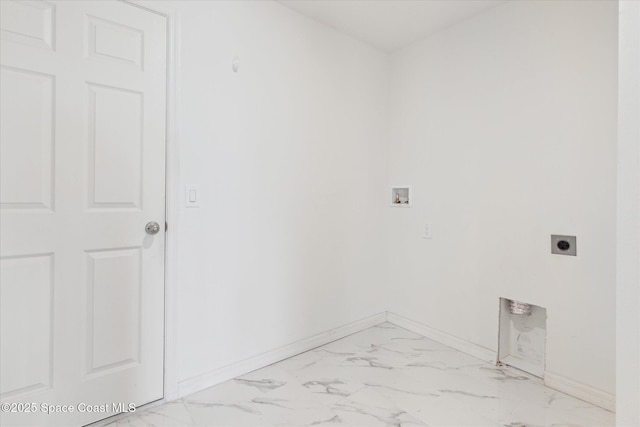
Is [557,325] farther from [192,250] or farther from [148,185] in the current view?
[148,185]

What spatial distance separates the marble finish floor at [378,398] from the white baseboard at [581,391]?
44 millimetres

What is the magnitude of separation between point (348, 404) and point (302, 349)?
694 mm

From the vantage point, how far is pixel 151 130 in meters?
1.72

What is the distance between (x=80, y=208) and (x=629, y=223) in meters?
2.03

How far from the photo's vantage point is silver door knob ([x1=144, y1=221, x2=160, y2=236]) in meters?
1.72

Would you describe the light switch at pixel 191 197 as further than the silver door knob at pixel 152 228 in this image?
Yes

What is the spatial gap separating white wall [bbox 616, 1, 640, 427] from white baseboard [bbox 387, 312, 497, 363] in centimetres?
157

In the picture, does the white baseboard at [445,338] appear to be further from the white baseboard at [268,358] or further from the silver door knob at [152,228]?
the silver door knob at [152,228]

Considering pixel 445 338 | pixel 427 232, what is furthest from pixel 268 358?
pixel 427 232

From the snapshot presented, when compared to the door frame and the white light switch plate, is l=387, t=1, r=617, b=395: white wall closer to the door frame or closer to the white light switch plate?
the white light switch plate

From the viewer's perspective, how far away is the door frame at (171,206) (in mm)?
1773

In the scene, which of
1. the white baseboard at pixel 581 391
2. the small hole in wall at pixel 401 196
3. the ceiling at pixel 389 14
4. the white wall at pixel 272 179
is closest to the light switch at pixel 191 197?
the white wall at pixel 272 179

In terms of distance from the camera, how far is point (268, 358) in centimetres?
222

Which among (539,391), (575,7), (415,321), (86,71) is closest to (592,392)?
(539,391)
